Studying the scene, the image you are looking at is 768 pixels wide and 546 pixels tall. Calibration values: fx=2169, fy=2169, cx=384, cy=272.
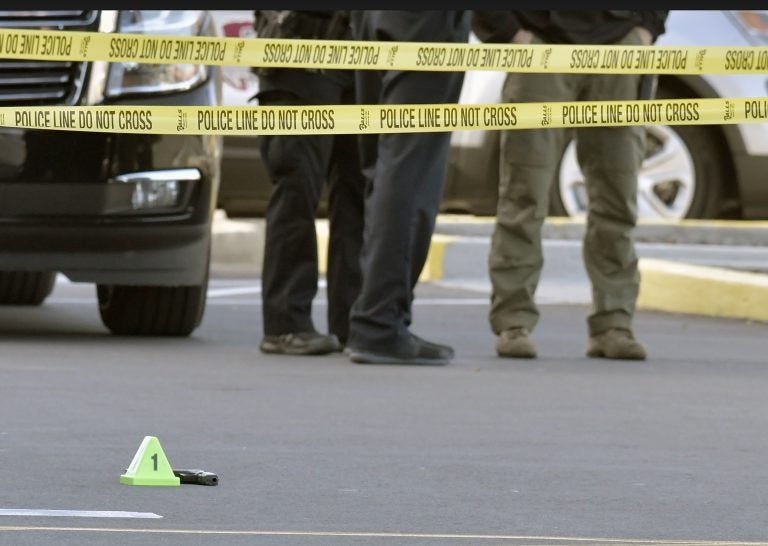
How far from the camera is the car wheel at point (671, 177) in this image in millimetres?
11508

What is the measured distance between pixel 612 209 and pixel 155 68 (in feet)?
5.40

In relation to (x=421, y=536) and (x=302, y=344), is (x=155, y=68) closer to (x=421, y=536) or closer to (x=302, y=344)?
(x=302, y=344)

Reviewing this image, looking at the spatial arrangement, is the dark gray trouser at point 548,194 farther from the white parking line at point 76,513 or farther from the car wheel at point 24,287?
the white parking line at point 76,513

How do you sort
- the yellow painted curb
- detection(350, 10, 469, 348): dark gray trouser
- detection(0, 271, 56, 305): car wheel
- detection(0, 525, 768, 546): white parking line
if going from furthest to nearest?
the yellow painted curb, detection(0, 271, 56, 305): car wheel, detection(350, 10, 469, 348): dark gray trouser, detection(0, 525, 768, 546): white parking line

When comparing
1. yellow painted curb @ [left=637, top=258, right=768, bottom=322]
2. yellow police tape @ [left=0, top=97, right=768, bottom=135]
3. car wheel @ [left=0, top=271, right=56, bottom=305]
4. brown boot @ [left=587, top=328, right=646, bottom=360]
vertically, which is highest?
yellow police tape @ [left=0, top=97, right=768, bottom=135]

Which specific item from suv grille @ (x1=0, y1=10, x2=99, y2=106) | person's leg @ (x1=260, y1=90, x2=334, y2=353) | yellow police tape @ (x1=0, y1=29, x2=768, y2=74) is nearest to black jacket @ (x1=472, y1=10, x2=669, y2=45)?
person's leg @ (x1=260, y1=90, x2=334, y2=353)

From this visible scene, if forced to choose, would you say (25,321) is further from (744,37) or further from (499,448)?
(744,37)

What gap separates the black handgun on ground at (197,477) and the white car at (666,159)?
6.96 m

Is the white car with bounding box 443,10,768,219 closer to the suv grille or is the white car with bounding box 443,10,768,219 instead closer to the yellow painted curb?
the yellow painted curb

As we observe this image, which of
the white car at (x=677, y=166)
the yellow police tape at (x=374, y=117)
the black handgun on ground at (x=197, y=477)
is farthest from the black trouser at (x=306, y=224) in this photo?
the white car at (x=677, y=166)

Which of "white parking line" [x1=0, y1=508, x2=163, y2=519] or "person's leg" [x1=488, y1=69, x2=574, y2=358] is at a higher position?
"person's leg" [x1=488, y1=69, x2=574, y2=358]

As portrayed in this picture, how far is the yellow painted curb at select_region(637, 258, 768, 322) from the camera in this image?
9180 millimetres

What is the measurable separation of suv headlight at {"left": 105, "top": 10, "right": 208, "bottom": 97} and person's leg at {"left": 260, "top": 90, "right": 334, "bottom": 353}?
0.30 metres

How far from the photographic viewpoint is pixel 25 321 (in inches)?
330
